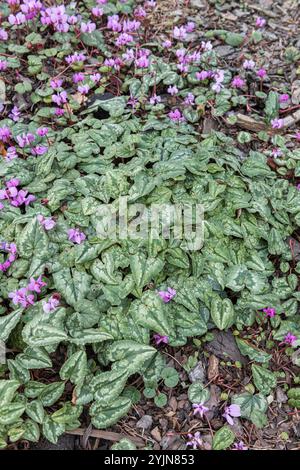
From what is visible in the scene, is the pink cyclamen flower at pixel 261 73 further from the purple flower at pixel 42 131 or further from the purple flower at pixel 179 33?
the purple flower at pixel 42 131

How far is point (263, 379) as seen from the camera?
121 inches

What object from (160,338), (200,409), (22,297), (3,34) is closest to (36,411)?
(22,297)

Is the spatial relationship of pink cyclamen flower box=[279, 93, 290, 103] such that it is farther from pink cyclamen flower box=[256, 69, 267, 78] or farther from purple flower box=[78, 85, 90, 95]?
purple flower box=[78, 85, 90, 95]

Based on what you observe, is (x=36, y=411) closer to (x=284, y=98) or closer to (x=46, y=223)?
(x=46, y=223)

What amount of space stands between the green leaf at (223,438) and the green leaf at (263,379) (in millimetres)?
354

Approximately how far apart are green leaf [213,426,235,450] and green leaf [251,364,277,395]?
0.35 m

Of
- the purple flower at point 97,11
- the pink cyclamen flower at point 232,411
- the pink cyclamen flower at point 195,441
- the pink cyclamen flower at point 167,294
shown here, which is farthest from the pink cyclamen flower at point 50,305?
the purple flower at point 97,11

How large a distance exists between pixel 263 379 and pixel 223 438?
462 mm

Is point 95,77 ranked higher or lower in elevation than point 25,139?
higher

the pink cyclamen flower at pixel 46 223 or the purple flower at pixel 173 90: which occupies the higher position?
the purple flower at pixel 173 90

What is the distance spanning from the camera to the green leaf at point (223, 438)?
282 cm

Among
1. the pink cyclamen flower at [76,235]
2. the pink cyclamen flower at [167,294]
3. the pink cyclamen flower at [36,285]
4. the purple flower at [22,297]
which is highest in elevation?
the pink cyclamen flower at [76,235]
